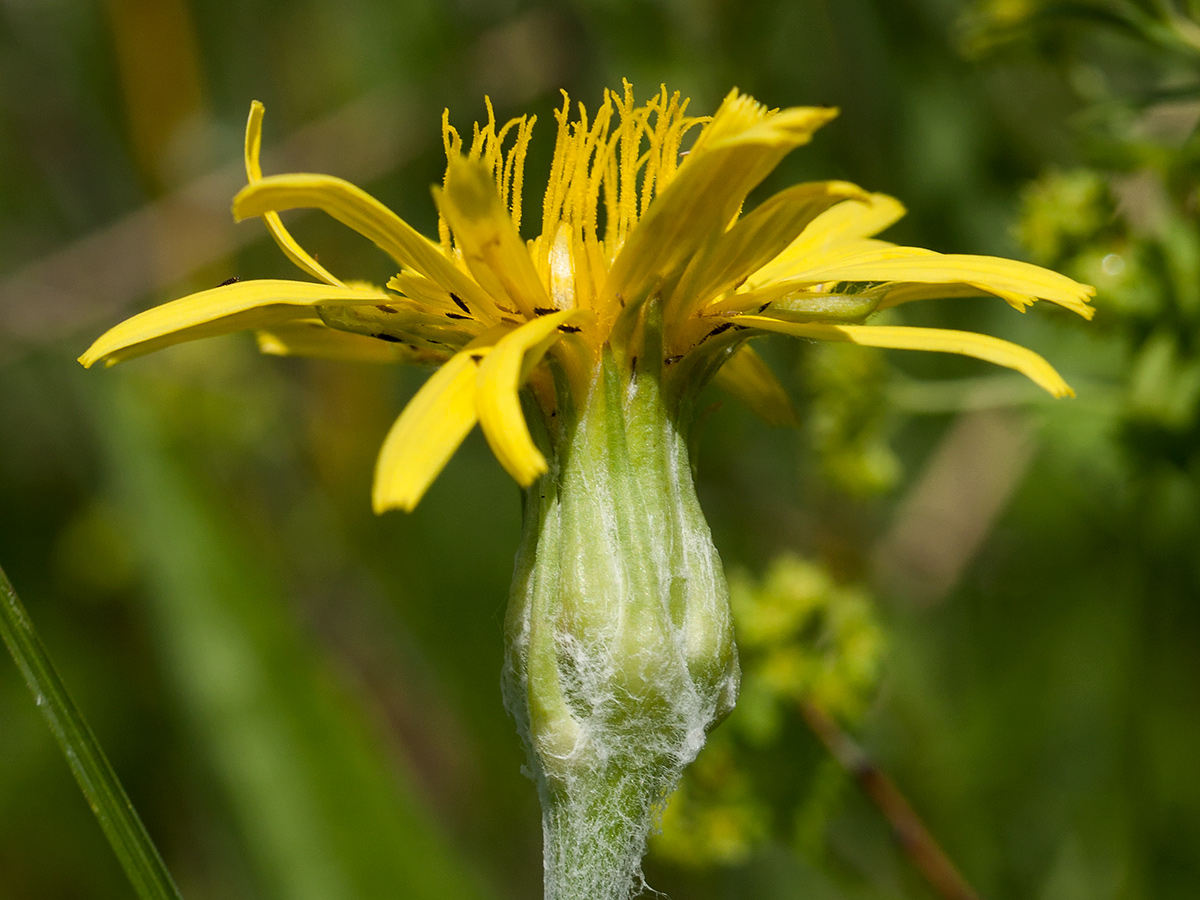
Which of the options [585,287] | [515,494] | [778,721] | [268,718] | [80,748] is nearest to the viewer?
[80,748]

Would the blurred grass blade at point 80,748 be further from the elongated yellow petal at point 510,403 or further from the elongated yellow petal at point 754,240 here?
the elongated yellow petal at point 754,240

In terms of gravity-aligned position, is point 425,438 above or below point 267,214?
below

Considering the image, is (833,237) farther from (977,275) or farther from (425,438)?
(425,438)

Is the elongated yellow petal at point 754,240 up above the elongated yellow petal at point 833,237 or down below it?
above

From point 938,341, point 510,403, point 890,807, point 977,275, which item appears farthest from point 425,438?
point 890,807

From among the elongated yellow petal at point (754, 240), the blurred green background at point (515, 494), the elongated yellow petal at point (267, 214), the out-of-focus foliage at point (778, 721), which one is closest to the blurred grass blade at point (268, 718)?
the blurred green background at point (515, 494)

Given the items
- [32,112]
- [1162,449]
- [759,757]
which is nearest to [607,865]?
[759,757]
